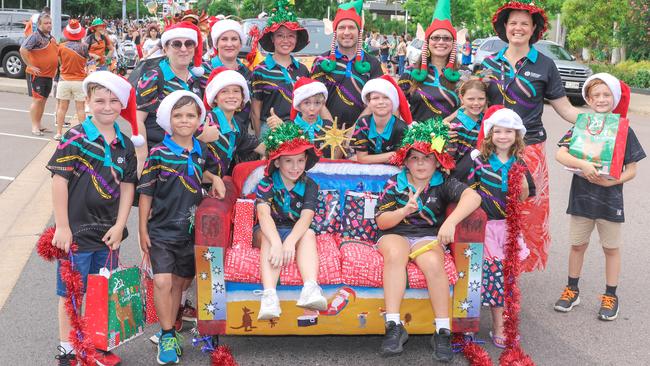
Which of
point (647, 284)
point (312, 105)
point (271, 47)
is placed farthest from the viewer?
point (271, 47)

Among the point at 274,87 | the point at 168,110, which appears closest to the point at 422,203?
the point at 168,110

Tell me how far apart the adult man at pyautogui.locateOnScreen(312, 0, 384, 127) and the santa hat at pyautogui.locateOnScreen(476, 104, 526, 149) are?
4.69 feet

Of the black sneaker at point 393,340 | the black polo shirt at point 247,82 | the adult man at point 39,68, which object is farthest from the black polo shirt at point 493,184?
the adult man at point 39,68

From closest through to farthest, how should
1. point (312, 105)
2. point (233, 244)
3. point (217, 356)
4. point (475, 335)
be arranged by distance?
point (217, 356) → point (233, 244) → point (475, 335) → point (312, 105)

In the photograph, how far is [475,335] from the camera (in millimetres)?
4773

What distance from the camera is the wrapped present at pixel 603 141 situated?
4.82m

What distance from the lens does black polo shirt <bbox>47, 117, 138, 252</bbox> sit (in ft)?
12.7

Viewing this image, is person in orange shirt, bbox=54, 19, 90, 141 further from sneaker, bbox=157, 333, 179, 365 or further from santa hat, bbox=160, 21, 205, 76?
sneaker, bbox=157, 333, 179, 365

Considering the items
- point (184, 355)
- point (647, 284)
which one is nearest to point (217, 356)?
point (184, 355)

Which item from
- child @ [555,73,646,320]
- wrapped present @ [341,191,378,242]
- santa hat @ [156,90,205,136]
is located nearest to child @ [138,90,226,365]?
santa hat @ [156,90,205,136]

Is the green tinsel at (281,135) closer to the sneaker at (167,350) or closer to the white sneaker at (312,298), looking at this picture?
the white sneaker at (312,298)

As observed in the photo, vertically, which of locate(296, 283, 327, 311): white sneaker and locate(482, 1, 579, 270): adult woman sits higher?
locate(482, 1, 579, 270): adult woman

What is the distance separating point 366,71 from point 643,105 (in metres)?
14.9

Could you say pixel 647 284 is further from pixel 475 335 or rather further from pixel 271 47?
pixel 271 47
